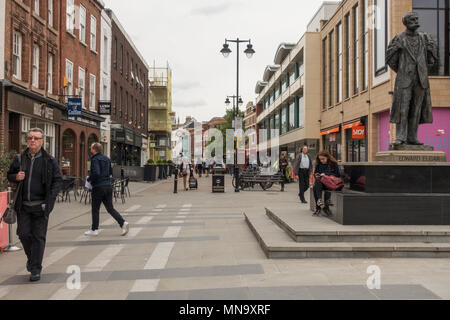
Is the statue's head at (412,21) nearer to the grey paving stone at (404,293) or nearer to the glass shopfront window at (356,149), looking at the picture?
the grey paving stone at (404,293)

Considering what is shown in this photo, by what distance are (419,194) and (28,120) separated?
15.7 metres

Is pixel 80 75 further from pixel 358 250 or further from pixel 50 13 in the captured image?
pixel 358 250

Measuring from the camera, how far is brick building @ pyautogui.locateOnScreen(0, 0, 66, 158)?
52.2 feet

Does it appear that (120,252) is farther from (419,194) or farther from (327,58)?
(327,58)

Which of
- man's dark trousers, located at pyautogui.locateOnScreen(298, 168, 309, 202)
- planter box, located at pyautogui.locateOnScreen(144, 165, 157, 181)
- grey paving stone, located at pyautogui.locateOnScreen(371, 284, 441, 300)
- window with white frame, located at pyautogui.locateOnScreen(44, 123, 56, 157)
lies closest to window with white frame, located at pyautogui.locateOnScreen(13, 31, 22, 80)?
window with white frame, located at pyautogui.locateOnScreen(44, 123, 56, 157)

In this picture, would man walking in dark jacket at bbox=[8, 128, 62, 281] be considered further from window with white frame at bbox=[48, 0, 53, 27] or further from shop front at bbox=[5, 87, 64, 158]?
window with white frame at bbox=[48, 0, 53, 27]

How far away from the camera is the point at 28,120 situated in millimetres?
18141

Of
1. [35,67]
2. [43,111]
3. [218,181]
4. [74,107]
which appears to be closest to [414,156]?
[218,181]

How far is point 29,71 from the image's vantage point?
58.6ft

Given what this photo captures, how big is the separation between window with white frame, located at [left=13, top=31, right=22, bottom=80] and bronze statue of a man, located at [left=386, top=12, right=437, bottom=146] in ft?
46.7

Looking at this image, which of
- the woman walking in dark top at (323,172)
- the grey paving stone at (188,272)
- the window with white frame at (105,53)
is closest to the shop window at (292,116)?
the window with white frame at (105,53)

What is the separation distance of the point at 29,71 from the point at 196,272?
49.3ft

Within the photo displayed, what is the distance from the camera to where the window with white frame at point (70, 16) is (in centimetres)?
2272
